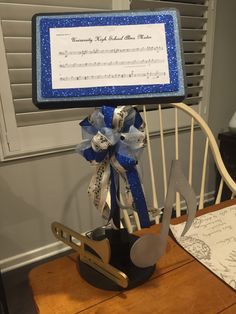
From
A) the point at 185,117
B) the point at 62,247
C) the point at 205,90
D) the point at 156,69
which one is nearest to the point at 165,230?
the point at 156,69

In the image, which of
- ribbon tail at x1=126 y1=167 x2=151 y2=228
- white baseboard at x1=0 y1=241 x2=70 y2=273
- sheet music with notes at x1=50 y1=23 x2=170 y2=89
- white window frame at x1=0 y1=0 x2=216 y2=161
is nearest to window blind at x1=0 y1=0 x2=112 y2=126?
white window frame at x1=0 y1=0 x2=216 y2=161

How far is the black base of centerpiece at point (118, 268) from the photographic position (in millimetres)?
584

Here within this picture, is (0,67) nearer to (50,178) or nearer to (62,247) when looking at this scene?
(50,178)

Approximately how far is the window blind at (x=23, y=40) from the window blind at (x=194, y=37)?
521 mm

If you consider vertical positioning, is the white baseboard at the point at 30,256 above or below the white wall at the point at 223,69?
below

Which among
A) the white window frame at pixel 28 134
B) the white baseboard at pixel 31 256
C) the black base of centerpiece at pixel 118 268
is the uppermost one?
the white window frame at pixel 28 134

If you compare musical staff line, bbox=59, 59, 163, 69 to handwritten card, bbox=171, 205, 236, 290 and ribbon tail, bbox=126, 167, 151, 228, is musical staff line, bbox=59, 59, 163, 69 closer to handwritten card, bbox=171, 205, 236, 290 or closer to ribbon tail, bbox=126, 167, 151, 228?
ribbon tail, bbox=126, 167, 151, 228

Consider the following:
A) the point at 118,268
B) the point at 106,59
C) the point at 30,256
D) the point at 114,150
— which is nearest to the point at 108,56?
the point at 106,59

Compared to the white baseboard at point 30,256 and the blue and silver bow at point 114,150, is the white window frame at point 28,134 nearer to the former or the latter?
the white baseboard at point 30,256

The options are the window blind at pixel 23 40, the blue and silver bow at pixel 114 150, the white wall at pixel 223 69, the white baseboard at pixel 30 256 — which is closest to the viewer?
the blue and silver bow at pixel 114 150

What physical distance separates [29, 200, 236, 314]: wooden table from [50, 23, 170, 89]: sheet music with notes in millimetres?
421

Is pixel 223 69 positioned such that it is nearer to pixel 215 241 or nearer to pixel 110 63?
pixel 215 241

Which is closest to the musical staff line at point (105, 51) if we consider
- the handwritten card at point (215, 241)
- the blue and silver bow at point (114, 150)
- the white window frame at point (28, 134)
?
the blue and silver bow at point (114, 150)

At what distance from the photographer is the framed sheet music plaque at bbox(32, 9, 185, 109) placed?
1.71 ft
